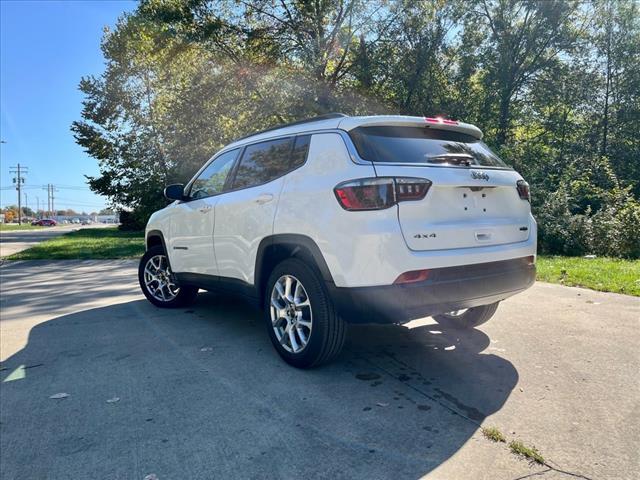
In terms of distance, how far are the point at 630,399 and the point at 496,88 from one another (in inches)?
Answer: 845

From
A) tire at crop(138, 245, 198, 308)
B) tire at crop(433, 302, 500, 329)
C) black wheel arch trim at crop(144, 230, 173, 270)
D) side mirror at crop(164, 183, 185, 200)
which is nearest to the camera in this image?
tire at crop(433, 302, 500, 329)

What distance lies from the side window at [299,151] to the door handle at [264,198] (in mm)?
284

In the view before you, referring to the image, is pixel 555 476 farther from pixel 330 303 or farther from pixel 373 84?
pixel 373 84

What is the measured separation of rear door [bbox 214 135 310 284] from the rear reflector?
1214 millimetres

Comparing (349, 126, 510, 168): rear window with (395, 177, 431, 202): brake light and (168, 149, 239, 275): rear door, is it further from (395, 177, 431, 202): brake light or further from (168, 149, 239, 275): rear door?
(168, 149, 239, 275): rear door

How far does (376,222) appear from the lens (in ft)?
9.58

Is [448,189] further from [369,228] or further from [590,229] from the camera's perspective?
[590,229]

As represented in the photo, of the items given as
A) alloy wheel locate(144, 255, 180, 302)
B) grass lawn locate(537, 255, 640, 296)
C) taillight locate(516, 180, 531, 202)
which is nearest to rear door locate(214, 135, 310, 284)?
alloy wheel locate(144, 255, 180, 302)

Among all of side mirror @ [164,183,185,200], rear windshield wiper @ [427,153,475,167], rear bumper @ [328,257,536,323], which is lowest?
rear bumper @ [328,257,536,323]

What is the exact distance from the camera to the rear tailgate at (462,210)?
9.81 ft

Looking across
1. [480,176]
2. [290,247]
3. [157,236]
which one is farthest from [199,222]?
[480,176]

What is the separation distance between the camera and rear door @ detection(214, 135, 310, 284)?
12.3 ft

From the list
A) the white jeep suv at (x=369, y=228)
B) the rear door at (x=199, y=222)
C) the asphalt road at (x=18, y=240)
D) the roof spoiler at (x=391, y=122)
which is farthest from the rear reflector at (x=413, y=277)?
the asphalt road at (x=18, y=240)

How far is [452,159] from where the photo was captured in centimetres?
331
